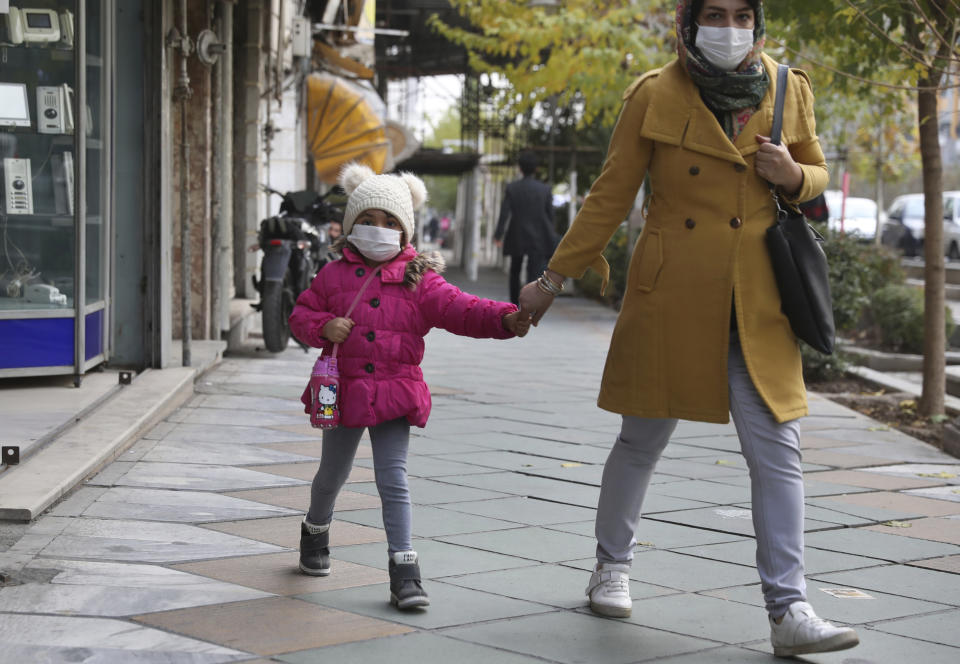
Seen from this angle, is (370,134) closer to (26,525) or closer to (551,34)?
(551,34)

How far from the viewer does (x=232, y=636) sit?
147 inches

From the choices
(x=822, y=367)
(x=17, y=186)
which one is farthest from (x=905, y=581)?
(x=822, y=367)

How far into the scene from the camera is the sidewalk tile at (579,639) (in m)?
3.72

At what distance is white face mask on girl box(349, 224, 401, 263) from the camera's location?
169 inches

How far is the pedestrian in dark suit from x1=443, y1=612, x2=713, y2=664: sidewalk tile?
38.8ft

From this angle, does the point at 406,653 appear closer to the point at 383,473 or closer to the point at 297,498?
the point at 383,473

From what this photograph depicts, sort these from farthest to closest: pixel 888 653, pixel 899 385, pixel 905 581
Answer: pixel 899 385 < pixel 905 581 < pixel 888 653

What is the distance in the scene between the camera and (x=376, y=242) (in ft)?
14.1

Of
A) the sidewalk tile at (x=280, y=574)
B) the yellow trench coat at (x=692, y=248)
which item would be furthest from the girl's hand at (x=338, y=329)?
the sidewalk tile at (x=280, y=574)

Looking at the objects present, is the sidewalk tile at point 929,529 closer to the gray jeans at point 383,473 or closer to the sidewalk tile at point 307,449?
the gray jeans at point 383,473

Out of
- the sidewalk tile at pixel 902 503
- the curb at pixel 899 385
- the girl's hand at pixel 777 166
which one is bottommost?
the curb at pixel 899 385

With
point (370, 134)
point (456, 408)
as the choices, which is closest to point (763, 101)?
point (456, 408)

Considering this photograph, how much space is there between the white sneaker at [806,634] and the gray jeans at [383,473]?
111 cm

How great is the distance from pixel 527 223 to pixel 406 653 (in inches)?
491
